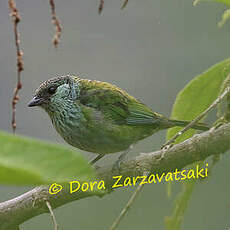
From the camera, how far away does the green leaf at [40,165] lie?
2.06 feet

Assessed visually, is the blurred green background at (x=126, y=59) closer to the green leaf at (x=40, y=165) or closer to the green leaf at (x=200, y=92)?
the green leaf at (x=200, y=92)

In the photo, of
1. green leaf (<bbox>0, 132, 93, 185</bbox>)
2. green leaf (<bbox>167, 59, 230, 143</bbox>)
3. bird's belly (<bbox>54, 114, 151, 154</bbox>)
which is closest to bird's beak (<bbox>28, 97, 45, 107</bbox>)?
bird's belly (<bbox>54, 114, 151, 154</bbox>)

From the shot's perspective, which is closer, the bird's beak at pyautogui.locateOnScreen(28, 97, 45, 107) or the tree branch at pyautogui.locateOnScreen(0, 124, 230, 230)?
the tree branch at pyautogui.locateOnScreen(0, 124, 230, 230)

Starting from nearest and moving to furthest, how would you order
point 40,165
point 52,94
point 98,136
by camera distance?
point 40,165
point 98,136
point 52,94

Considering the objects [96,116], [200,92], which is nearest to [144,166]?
[200,92]

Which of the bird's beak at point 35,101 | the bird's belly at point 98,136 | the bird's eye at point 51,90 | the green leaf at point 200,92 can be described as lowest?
the bird's belly at point 98,136

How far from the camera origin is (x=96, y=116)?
2.98 m

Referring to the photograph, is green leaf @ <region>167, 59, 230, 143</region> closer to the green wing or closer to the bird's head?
the green wing

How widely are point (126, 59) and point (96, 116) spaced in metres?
2.43

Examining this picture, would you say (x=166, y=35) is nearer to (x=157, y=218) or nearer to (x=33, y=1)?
(x=33, y=1)

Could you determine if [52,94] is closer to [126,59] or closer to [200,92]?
[200,92]

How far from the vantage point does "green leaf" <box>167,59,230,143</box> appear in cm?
169

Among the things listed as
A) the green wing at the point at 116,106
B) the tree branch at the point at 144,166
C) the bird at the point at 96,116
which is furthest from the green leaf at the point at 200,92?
the green wing at the point at 116,106

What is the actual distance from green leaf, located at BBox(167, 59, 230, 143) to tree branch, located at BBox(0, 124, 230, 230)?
0.17m
